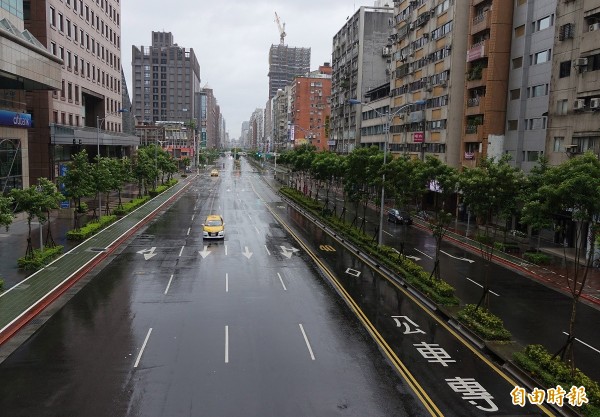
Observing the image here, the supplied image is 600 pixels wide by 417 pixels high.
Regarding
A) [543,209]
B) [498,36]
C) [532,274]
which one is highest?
[498,36]

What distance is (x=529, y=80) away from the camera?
4588 centimetres

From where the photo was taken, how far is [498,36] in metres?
48.4

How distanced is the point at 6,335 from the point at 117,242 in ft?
62.6

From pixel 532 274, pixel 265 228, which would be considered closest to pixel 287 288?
pixel 532 274

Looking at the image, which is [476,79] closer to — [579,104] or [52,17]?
[579,104]

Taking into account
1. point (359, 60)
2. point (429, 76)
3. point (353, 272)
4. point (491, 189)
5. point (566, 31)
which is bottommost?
point (353, 272)

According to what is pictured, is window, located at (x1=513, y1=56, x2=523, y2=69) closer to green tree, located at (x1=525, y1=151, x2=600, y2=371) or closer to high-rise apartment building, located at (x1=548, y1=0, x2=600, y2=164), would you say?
high-rise apartment building, located at (x1=548, y1=0, x2=600, y2=164)

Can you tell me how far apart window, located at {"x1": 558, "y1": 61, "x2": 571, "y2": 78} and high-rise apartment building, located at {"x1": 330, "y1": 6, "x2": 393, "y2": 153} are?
4636cm

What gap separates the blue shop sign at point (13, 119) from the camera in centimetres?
4078

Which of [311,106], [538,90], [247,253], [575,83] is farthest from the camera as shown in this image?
[311,106]

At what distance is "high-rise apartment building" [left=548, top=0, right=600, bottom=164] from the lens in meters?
35.0

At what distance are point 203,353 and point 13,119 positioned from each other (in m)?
35.0

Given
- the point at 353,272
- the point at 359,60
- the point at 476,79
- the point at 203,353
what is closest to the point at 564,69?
the point at 476,79

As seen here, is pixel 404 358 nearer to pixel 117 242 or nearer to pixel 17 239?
pixel 117 242
